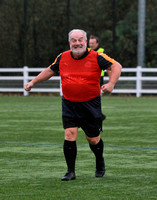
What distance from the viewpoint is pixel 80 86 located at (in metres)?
7.57

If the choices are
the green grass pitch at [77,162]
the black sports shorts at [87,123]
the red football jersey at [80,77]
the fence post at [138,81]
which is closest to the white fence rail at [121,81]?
the fence post at [138,81]

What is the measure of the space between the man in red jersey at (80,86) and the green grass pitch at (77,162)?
409 millimetres

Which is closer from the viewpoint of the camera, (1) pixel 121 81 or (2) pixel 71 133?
(2) pixel 71 133

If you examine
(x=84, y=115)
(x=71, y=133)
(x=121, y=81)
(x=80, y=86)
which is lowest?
(x=121, y=81)

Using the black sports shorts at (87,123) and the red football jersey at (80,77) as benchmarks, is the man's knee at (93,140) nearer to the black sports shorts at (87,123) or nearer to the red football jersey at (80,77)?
the black sports shorts at (87,123)

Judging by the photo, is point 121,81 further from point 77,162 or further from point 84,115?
point 84,115

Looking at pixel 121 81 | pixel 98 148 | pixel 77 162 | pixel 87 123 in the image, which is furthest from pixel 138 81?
pixel 87 123

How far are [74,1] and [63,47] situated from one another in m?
3.18

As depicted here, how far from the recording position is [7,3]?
3200cm

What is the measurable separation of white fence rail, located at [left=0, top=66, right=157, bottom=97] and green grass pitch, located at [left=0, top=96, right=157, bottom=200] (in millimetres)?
11597

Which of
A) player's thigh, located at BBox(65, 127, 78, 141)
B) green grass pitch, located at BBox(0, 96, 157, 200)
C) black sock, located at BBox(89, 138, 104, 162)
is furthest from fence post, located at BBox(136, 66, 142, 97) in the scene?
player's thigh, located at BBox(65, 127, 78, 141)

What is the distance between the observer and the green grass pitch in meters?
6.81

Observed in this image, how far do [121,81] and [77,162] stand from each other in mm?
19700

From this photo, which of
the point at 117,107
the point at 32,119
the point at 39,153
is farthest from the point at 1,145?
the point at 117,107
